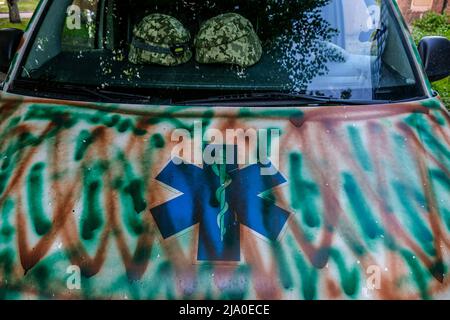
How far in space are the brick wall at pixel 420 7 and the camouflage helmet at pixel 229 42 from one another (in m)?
11.4

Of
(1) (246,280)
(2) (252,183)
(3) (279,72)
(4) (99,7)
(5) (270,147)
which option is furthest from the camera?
(4) (99,7)

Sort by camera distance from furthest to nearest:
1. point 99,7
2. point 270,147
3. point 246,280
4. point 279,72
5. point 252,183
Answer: point 99,7, point 279,72, point 270,147, point 252,183, point 246,280

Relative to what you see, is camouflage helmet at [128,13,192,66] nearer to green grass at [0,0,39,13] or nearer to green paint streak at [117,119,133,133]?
green paint streak at [117,119,133,133]

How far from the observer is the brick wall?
12914mm

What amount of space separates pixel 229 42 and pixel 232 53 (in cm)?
7

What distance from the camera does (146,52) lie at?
2.73 metres

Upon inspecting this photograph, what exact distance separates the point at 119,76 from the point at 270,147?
902mm

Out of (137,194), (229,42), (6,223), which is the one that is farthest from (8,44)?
(137,194)

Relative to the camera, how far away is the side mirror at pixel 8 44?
2.84 meters

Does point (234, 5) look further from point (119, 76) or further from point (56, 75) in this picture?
point (56, 75)

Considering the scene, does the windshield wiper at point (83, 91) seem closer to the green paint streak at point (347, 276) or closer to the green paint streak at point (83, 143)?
the green paint streak at point (83, 143)

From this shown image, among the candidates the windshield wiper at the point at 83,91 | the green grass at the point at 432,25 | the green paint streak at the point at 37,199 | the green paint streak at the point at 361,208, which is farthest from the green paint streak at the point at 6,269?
the green grass at the point at 432,25

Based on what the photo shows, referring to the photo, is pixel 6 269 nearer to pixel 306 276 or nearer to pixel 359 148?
pixel 306 276

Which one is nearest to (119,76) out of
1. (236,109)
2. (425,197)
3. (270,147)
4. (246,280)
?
(236,109)
